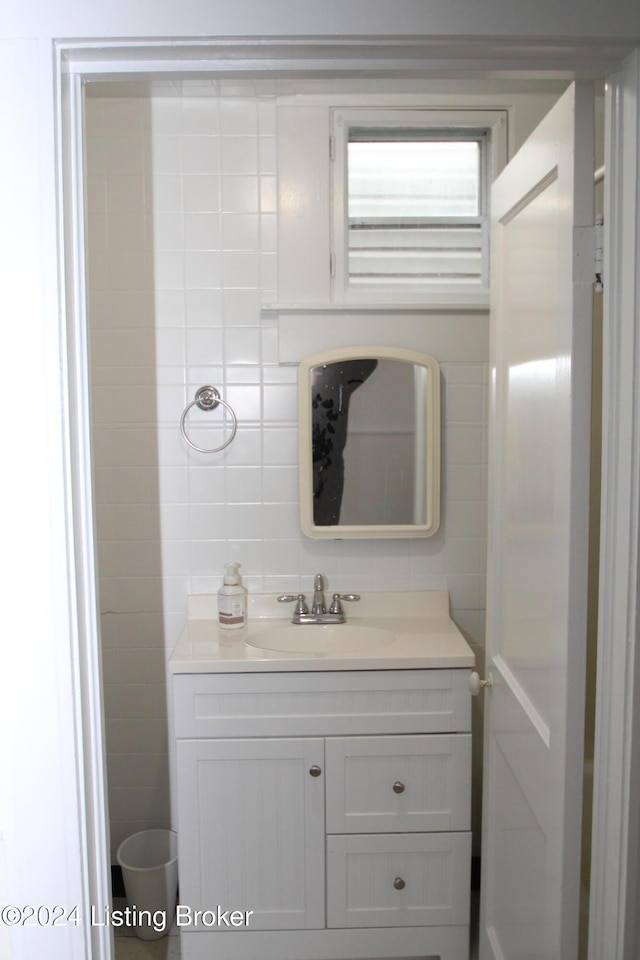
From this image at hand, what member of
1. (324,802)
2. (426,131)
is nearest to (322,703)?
(324,802)

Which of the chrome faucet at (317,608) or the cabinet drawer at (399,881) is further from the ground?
the chrome faucet at (317,608)

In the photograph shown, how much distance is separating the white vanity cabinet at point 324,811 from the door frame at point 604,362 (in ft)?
2.72

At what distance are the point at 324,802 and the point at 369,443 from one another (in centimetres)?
97

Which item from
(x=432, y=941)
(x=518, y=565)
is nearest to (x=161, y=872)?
(x=432, y=941)

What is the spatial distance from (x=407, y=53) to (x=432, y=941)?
6.55 ft

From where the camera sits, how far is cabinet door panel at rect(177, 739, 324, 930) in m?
1.93

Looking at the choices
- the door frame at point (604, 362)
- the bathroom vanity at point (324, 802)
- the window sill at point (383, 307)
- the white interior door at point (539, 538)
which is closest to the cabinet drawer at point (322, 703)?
the bathroom vanity at point (324, 802)

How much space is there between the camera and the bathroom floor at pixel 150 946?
2.11 m

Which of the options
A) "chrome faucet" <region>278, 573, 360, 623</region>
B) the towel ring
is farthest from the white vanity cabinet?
the towel ring

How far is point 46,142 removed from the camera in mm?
987

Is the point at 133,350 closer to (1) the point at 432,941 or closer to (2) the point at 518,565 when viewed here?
(2) the point at 518,565

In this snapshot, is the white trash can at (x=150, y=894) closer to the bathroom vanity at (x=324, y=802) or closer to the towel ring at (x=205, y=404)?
the bathroom vanity at (x=324, y=802)

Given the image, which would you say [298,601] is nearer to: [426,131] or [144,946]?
[144,946]

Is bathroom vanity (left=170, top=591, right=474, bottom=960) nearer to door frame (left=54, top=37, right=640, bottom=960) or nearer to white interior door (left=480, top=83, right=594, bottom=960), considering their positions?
white interior door (left=480, top=83, right=594, bottom=960)
